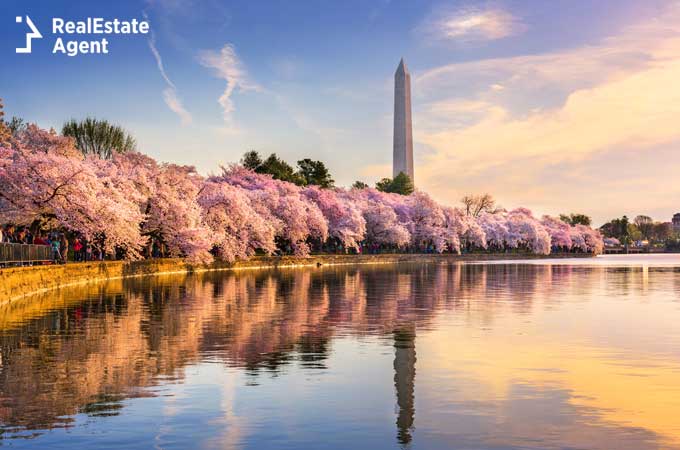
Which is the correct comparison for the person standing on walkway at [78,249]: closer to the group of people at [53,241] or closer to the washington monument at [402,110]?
the group of people at [53,241]

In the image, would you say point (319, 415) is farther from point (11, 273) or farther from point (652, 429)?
point (11, 273)

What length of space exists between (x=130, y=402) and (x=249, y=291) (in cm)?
3016

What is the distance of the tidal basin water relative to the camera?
11.7m

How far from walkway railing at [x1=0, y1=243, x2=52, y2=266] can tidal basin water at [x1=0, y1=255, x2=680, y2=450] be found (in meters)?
6.36

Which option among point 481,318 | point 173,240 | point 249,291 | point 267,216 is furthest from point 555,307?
point 267,216

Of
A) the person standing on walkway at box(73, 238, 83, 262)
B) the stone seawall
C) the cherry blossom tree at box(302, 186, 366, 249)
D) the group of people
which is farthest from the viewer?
the cherry blossom tree at box(302, 186, 366, 249)

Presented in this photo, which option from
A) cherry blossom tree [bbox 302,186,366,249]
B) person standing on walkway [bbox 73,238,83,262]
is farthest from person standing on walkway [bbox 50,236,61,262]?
cherry blossom tree [bbox 302,186,366,249]

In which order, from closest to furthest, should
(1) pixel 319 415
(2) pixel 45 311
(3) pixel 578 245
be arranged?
(1) pixel 319 415
(2) pixel 45 311
(3) pixel 578 245

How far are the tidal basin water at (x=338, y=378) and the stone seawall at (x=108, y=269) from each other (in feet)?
18.0

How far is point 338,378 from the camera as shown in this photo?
636 inches

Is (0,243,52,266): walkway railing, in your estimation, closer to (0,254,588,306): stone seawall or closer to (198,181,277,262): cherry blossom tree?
(0,254,588,306): stone seawall

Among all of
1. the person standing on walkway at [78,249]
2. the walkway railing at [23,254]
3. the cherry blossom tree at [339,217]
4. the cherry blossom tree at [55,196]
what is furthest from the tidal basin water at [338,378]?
the cherry blossom tree at [339,217]

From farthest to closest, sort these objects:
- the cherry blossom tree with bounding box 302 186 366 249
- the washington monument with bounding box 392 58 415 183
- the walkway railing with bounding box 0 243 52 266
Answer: the washington monument with bounding box 392 58 415 183
the cherry blossom tree with bounding box 302 186 366 249
the walkway railing with bounding box 0 243 52 266

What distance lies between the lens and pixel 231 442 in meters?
11.1
